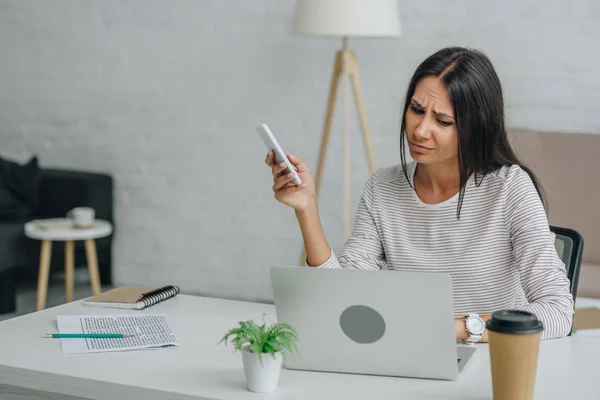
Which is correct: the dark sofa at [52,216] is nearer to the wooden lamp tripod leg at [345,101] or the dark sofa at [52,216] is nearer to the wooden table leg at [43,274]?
the wooden table leg at [43,274]

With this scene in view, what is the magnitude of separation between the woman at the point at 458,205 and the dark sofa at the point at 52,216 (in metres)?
2.50

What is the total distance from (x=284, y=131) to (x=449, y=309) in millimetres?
2971

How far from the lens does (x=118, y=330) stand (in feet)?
6.20

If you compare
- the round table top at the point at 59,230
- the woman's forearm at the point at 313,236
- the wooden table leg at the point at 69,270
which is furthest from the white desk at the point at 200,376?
the wooden table leg at the point at 69,270

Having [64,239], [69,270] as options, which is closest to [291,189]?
[64,239]

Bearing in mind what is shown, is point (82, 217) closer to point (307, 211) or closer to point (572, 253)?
point (307, 211)

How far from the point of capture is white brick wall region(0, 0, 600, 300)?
3926mm

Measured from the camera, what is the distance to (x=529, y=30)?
390 cm

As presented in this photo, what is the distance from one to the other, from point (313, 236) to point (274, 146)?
36 centimetres

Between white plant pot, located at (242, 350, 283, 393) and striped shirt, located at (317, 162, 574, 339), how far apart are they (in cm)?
55

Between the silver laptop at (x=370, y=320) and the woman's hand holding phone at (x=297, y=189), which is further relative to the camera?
the woman's hand holding phone at (x=297, y=189)

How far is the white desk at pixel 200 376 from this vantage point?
1536 mm

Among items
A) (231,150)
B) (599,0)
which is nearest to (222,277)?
(231,150)

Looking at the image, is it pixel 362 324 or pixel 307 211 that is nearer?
pixel 362 324
